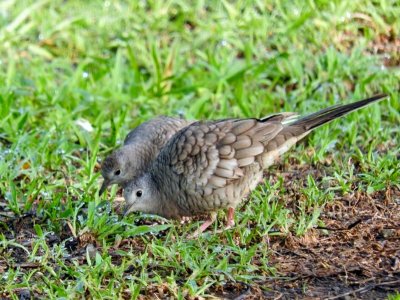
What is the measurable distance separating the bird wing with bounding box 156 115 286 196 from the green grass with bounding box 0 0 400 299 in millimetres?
302

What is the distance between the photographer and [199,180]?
18.9 feet

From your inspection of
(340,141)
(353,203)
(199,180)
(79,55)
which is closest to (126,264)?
(199,180)

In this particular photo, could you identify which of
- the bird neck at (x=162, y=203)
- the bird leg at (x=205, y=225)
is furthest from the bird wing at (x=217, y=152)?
the bird leg at (x=205, y=225)

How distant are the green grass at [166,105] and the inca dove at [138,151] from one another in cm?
19

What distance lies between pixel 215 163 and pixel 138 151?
39.5 inches

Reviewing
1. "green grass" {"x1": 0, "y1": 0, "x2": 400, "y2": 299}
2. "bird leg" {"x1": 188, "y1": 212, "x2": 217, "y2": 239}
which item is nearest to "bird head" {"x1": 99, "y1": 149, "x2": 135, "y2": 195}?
"green grass" {"x1": 0, "y1": 0, "x2": 400, "y2": 299}

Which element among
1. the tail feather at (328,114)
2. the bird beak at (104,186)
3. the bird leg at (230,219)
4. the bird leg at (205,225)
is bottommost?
the bird leg at (205,225)

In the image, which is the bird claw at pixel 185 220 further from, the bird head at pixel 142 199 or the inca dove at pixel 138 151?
the inca dove at pixel 138 151

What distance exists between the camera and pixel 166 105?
8078mm

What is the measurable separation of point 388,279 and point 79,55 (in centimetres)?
504

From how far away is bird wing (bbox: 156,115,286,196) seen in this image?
5.76 metres

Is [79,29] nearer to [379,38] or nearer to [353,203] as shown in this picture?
[379,38]

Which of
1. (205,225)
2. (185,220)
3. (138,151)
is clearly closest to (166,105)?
(138,151)

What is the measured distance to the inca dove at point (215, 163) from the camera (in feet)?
18.9
